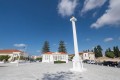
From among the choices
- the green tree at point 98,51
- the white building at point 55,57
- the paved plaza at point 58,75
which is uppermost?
the green tree at point 98,51

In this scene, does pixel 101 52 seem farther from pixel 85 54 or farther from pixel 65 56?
pixel 65 56

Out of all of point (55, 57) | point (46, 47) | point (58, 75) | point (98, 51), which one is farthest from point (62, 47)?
point (58, 75)

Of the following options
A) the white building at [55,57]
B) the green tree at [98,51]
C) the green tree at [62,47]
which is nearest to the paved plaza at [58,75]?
the white building at [55,57]

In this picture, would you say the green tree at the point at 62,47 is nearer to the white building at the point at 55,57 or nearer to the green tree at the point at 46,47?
the green tree at the point at 46,47

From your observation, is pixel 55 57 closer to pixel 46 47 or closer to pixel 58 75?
pixel 46 47

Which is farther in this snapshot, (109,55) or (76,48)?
(109,55)

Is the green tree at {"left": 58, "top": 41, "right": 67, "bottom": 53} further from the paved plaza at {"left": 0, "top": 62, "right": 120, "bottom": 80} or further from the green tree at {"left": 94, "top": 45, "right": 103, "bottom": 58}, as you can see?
the paved plaza at {"left": 0, "top": 62, "right": 120, "bottom": 80}

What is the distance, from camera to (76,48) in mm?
21969

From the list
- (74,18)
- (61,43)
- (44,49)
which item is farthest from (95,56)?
(74,18)

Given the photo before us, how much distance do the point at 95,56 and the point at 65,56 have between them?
46.3m

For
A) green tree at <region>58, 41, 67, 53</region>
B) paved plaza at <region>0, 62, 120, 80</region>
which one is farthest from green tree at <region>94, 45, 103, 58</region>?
paved plaza at <region>0, 62, 120, 80</region>

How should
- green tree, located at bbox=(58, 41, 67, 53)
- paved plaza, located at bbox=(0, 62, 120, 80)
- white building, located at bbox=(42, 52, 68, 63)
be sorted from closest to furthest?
1. paved plaza, located at bbox=(0, 62, 120, 80)
2. white building, located at bbox=(42, 52, 68, 63)
3. green tree, located at bbox=(58, 41, 67, 53)

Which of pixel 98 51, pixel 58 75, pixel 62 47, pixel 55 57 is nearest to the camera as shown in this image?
pixel 58 75

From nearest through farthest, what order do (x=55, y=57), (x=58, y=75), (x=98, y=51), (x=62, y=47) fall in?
(x=58, y=75) → (x=55, y=57) → (x=62, y=47) → (x=98, y=51)
